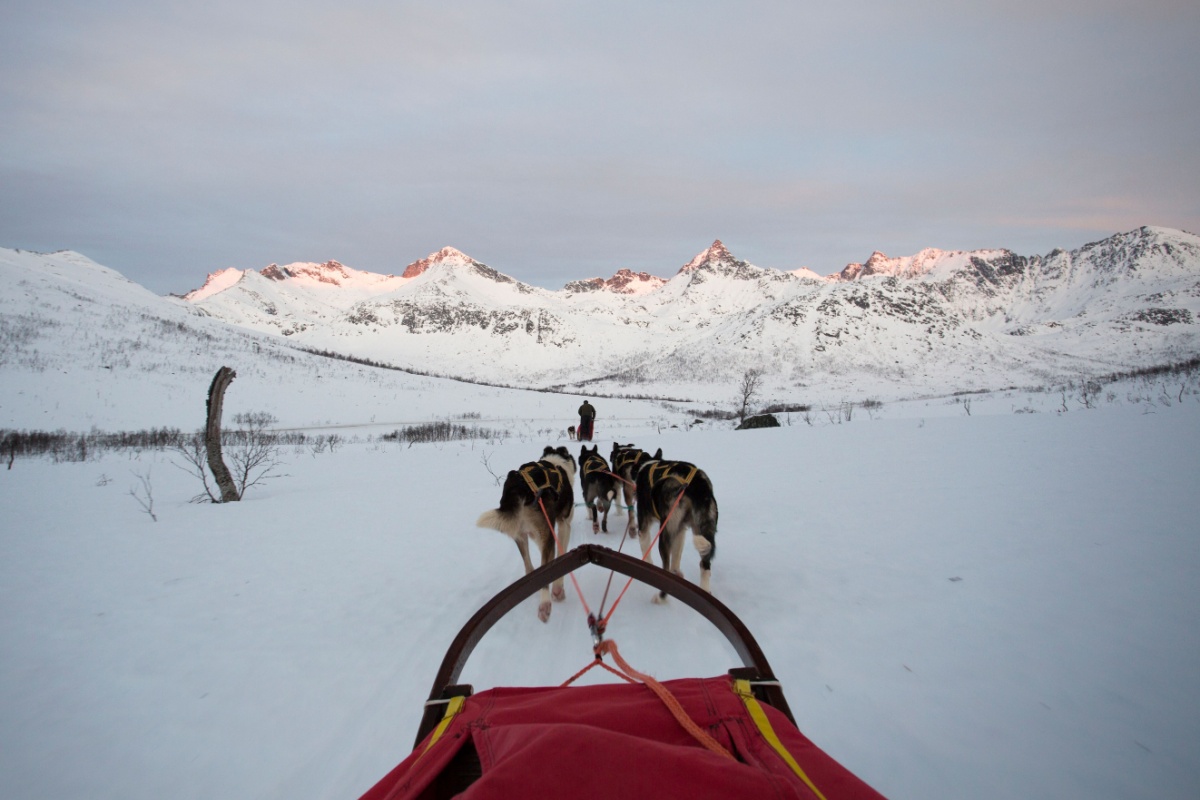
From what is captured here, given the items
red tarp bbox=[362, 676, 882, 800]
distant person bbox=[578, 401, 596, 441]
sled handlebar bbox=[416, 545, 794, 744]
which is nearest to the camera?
red tarp bbox=[362, 676, 882, 800]

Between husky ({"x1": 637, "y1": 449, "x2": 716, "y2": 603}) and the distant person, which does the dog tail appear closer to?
husky ({"x1": 637, "y1": 449, "x2": 716, "y2": 603})

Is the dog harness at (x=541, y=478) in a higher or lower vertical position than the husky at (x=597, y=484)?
higher

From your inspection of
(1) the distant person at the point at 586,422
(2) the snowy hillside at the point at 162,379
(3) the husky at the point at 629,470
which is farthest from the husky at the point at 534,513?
(2) the snowy hillside at the point at 162,379

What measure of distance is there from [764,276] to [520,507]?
21206 centimetres

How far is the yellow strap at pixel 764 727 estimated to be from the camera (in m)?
1.31

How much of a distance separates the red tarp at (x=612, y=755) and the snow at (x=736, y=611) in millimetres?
1361

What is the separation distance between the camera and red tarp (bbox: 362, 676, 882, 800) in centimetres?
123

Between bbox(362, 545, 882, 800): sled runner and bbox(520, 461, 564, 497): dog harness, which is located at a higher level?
bbox(520, 461, 564, 497): dog harness

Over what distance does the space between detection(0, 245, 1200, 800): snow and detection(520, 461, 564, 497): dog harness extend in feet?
3.72

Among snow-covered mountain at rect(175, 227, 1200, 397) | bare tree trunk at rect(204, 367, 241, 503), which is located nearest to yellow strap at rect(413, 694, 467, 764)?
bare tree trunk at rect(204, 367, 241, 503)

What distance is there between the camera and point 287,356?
43.2 metres

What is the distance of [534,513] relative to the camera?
425 centimetres

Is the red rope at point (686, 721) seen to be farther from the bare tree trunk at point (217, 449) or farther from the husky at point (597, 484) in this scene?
the bare tree trunk at point (217, 449)

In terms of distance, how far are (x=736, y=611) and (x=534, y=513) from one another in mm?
2009
